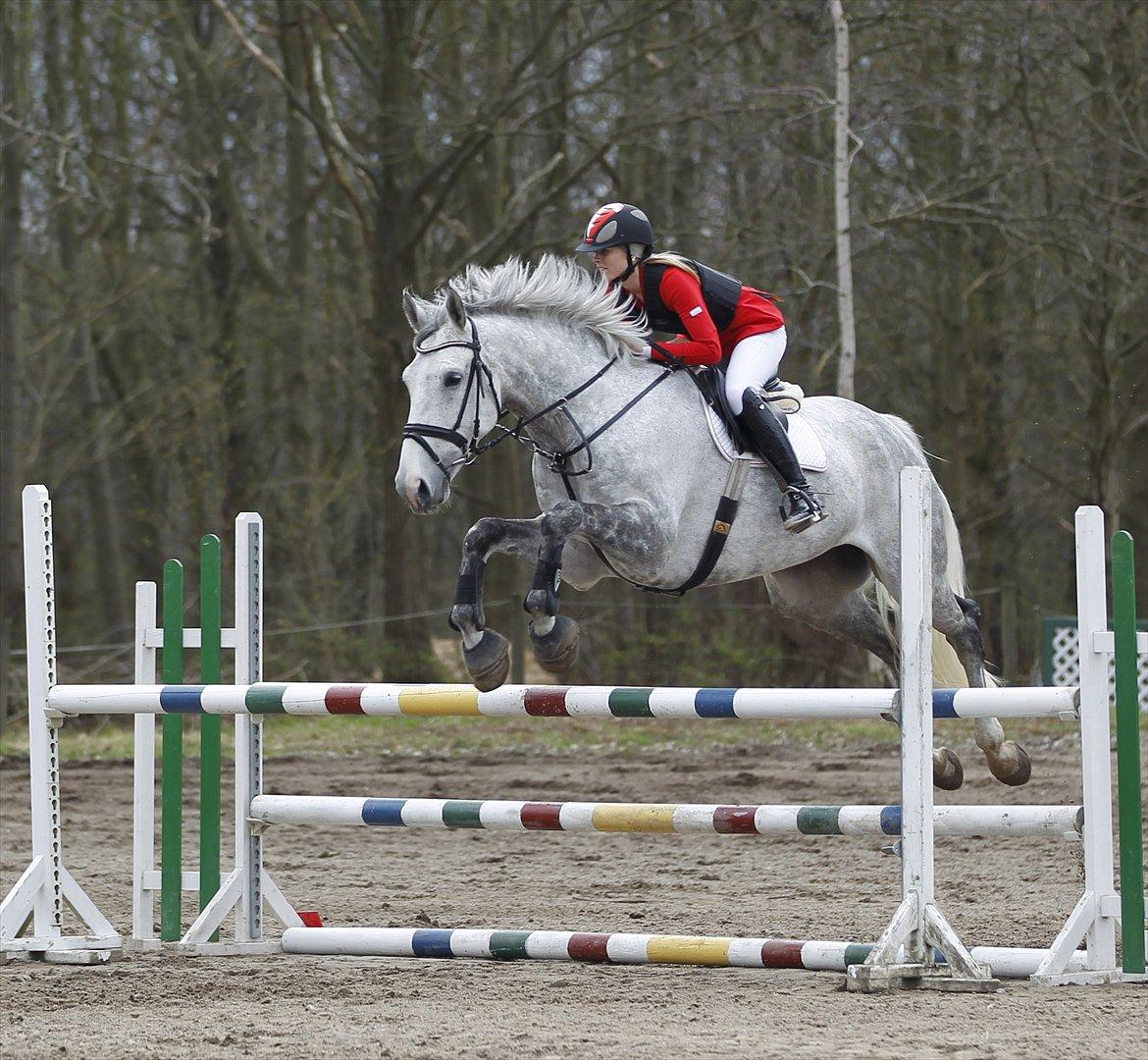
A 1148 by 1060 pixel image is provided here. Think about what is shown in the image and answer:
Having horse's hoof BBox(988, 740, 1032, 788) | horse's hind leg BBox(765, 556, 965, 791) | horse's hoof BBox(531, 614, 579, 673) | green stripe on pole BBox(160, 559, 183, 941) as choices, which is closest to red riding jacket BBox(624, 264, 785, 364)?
horse's hind leg BBox(765, 556, 965, 791)

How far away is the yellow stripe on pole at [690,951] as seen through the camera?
13.9 feet

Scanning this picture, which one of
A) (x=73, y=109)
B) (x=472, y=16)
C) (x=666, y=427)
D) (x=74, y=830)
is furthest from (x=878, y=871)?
(x=73, y=109)

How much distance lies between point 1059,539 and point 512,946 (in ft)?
55.9

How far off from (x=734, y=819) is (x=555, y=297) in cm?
174

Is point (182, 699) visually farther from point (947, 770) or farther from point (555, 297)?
point (947, 770)

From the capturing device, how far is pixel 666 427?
4.96 m

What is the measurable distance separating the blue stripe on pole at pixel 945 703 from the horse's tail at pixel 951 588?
1.56 meters

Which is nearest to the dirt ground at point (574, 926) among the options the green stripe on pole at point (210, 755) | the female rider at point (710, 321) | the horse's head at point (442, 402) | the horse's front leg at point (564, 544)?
the green stripe on pole at point (210, 755)

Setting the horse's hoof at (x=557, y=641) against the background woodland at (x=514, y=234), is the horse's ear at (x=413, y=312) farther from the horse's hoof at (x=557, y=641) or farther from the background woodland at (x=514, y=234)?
the background woodland at (x=514, y=234)

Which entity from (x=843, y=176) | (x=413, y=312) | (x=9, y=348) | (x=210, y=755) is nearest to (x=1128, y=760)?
(x=413, y=312)

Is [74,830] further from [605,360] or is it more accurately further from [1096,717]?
[1096,717]

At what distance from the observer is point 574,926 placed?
17.9 ft

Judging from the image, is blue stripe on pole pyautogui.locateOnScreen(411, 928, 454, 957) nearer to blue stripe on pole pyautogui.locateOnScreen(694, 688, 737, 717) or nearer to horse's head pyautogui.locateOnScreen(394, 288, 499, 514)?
blue stripe on pole pyautogui.locateOnScreen(694, 688, 737, 717)

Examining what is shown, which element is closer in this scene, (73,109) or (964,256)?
(964,256)
